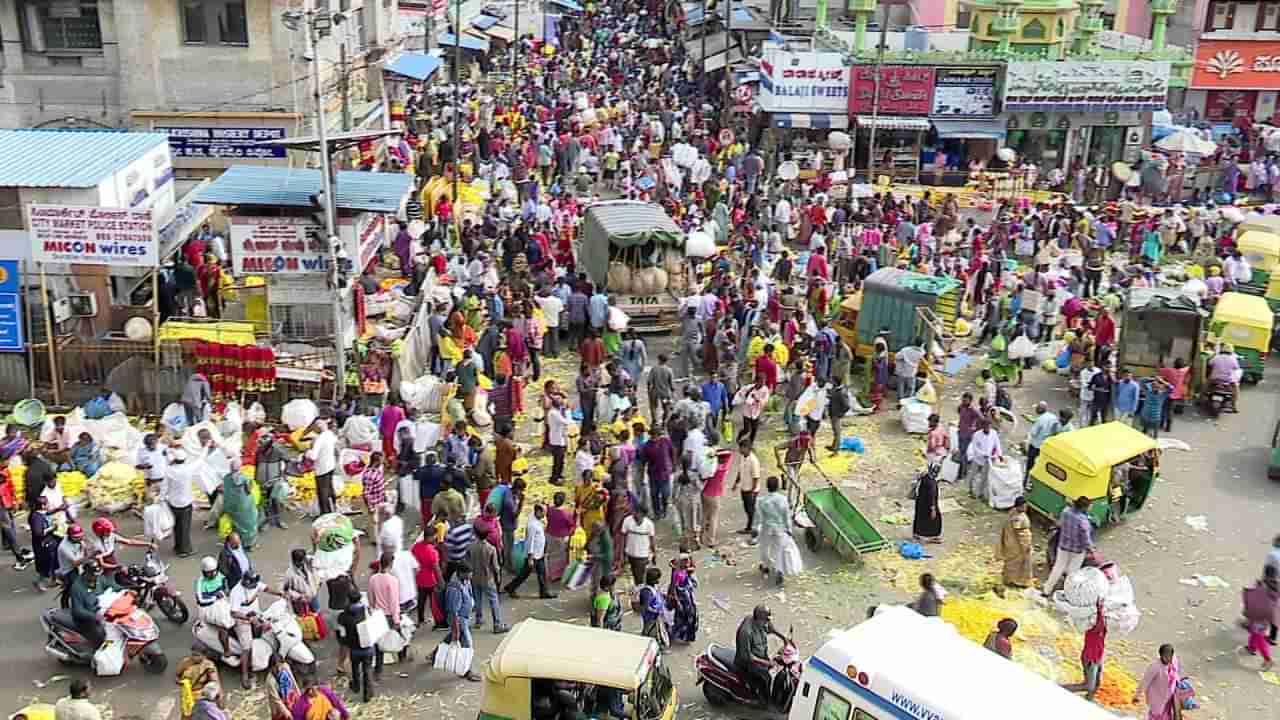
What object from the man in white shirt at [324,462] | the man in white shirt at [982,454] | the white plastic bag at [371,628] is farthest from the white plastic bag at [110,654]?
the man in white shirt at [982,454]

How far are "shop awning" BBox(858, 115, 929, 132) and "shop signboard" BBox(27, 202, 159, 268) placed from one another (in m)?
21.5

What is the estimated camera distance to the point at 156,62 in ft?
90.4

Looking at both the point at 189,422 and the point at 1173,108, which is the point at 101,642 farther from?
the point at 1173,108

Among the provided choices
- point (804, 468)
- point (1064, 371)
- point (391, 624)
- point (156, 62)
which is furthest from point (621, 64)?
point (391, 624)

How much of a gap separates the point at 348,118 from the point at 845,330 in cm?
1428

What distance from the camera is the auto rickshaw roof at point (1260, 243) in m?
25.8

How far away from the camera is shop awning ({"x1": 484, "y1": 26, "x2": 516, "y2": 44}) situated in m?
51.6

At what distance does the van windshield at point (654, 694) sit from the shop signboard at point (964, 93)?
27285mm

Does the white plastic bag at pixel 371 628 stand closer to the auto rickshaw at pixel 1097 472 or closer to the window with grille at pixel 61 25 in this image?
the auto rickshaw at pixel 1097 472

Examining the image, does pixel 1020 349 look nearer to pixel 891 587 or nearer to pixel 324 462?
pixel 891 587

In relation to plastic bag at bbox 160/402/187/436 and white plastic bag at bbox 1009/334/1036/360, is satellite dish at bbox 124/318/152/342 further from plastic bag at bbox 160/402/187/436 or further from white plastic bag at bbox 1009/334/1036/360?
white plastic bag at bbox 1009/334/1036/360

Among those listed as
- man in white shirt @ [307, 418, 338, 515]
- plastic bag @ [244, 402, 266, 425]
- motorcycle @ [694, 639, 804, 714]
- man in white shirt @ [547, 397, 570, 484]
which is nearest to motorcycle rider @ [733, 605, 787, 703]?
motorcycle @ [694, 639, 804, 714]

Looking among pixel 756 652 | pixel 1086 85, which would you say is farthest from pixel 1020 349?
pixel 1086 85

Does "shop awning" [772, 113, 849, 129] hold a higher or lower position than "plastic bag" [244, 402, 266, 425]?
higher
